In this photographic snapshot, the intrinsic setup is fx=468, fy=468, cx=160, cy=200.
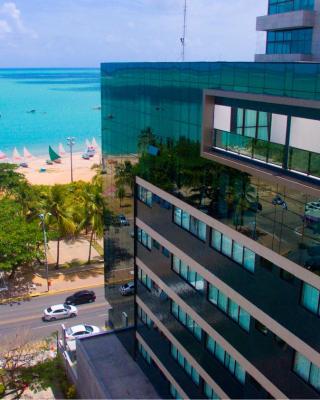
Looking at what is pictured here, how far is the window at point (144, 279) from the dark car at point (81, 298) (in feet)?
61.6

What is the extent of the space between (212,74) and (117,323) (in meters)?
20.6

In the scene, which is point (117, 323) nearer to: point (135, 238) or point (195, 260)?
point (135, 238)

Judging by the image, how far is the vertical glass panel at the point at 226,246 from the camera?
1945cm

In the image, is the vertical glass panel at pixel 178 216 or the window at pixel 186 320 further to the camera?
the vertical glass panel at pixel 178 216

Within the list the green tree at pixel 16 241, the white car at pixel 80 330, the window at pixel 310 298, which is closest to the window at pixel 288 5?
the window at pixel 310 298

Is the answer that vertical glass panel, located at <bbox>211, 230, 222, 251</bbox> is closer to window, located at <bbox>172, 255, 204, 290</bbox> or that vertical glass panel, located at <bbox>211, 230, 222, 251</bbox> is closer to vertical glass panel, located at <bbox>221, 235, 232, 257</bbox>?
vertical glass panel, located at <bbox>221, 235, 232, 257</bbox>

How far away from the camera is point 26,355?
1368 inches

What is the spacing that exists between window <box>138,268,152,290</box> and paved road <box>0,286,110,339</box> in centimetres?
1525

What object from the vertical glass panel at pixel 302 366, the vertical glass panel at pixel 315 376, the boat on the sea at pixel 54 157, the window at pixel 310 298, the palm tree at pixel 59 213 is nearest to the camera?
the window at pixel 310 298

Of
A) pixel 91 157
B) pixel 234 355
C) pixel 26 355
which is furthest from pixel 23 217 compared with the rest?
pixel 91 157

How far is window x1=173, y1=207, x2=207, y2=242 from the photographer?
70.4 ft

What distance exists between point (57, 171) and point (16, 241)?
71.1 m

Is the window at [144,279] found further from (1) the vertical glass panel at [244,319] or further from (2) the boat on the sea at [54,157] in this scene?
(2) the boat on the sea at [54,157]

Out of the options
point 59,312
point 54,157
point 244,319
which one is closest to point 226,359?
point 244,319
